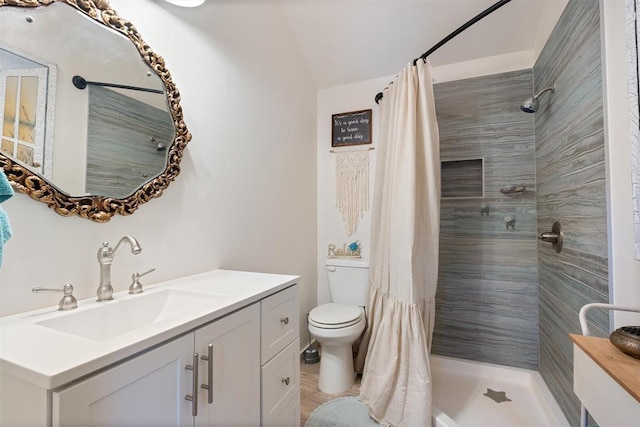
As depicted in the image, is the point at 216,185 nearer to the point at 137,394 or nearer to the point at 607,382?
the point at 137,394

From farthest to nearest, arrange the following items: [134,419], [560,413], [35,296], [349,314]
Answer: [349,314] → [560,413] → [35,296] → [134,419]

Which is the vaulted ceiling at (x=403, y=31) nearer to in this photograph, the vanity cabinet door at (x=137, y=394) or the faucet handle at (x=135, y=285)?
the faucet handle at (x=135, y=285)

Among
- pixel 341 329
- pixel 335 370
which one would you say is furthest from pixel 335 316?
pixel 335 370

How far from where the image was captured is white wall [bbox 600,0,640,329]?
3.33 feet

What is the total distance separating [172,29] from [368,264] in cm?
184

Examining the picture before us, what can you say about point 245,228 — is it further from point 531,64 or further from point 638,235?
point 531,64

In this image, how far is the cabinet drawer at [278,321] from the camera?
40.9 inches

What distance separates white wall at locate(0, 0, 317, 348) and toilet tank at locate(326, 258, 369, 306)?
0.25m

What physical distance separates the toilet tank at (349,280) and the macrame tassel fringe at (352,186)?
36cm

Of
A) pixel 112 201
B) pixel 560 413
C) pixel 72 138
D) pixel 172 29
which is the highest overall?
pixel 172 29

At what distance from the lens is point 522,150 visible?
2045mm

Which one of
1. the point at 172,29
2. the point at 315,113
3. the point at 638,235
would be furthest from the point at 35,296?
the point at 315,113

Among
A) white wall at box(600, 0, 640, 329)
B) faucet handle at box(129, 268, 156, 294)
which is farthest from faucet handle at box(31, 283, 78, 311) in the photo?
white wall at box(600, 0, 640, 329)

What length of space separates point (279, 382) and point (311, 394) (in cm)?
88
